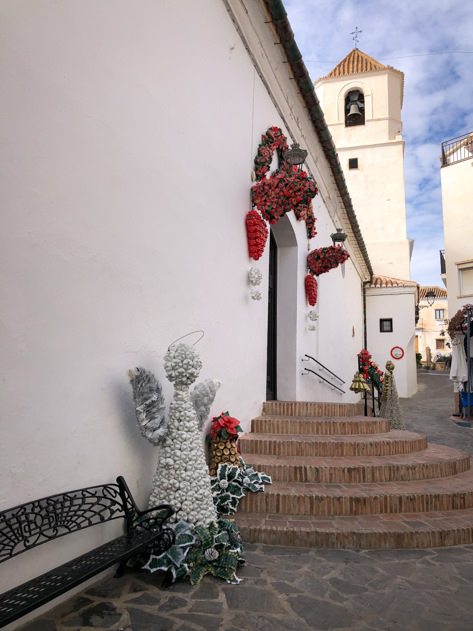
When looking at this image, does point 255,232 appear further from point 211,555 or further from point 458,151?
point 458,151

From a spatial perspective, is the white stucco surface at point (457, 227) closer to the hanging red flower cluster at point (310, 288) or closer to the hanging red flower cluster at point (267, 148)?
the hanging red flower cluster at point (310, 288)

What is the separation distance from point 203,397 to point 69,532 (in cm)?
135

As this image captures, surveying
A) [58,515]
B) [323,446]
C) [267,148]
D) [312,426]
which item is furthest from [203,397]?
[267,148]

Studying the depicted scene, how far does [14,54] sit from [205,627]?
297cm

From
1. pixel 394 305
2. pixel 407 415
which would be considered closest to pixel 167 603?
pixel 407 415

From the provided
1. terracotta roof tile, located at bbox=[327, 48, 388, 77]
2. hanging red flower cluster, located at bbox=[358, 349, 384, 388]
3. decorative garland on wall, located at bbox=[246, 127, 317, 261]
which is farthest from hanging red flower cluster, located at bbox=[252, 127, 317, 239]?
terracotta roof tile, located at bbox=[327, 48, 388, 77]

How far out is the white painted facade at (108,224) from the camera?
208 cm

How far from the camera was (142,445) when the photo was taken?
116 inches

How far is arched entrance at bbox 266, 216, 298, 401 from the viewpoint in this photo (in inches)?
261

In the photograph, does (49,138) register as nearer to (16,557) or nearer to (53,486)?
(53,486)

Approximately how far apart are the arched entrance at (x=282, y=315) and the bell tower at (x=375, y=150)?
12.5m

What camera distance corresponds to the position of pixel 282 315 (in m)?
6.83

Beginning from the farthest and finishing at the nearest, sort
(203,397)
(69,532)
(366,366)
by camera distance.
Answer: (366,366) < (203,397) < (69,532)

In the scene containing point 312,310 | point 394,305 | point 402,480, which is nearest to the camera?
point 402,480
